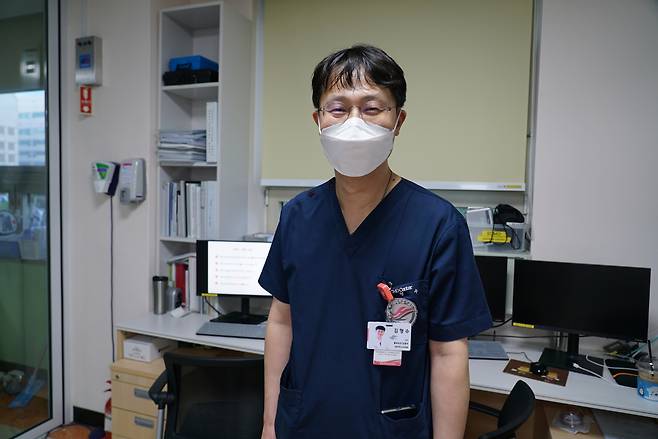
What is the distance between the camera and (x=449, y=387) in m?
1.01

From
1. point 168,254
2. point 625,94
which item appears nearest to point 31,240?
point 168,254

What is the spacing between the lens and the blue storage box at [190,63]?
2.49 m

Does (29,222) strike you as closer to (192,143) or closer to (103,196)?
(103,196)

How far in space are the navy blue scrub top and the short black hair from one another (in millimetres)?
246

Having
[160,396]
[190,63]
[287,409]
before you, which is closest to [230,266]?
[160,396]

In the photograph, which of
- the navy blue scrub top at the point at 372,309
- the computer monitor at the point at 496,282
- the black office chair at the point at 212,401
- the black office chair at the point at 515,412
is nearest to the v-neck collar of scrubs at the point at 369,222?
the navy blue scrub top at the point at 372,309

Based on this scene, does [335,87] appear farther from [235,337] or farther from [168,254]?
[168,254]

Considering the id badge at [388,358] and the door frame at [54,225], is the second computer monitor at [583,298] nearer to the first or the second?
the id badge at [388,358]

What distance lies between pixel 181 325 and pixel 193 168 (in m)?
0.98

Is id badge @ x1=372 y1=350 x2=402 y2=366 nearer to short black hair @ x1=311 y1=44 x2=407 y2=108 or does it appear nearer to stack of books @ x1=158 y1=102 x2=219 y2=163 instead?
short black hair @ x1=311 y1=44 x2=407 y2=108

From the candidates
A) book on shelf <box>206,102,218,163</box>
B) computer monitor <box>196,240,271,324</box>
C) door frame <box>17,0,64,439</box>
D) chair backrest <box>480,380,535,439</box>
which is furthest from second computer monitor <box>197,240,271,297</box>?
chair backrest <box>480,380,535,439</box>

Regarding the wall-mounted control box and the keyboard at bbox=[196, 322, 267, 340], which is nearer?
the keyboard at bbox=[196, 322, 267, 340]

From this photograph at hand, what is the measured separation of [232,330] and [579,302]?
5.18 ft

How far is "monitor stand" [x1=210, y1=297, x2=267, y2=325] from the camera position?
2.38 m
